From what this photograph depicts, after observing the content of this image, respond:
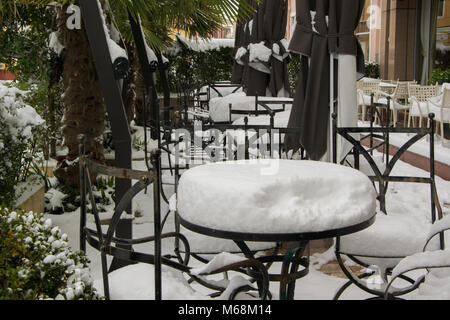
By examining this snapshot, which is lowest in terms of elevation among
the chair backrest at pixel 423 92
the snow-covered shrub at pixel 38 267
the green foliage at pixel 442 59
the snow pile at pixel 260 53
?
the snow-covered shrub at pixel 38 267

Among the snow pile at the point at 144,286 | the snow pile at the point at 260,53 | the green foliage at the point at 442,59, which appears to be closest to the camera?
the snow pile at the point at 144,286

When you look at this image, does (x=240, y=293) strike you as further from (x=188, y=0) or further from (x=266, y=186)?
(x=188, y=0)

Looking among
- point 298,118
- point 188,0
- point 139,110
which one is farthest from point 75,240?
point 139,110

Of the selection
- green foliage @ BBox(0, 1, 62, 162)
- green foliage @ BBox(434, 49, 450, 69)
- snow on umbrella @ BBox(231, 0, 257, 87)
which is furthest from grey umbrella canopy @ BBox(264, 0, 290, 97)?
green foliage @ BBox(434, 49, 450, 69)

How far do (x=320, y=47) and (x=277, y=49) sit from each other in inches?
120

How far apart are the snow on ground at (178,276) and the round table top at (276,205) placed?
213 mm

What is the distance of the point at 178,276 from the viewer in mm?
2037

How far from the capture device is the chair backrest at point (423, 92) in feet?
28.6

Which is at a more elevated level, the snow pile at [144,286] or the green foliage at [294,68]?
the green foliage at [294,68]

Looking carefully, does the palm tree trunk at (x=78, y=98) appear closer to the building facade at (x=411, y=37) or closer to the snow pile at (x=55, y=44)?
the snow pile at (x=55, y=44)

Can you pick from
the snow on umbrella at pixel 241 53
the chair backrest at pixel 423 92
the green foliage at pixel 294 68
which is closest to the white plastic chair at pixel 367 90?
the chair backrest at pixel 423 92

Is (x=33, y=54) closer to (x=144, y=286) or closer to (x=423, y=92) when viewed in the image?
(x=144, y=286)

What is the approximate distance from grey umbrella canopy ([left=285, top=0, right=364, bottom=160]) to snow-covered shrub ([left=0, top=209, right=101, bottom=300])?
255 cm

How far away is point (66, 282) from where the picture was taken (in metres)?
1.63
